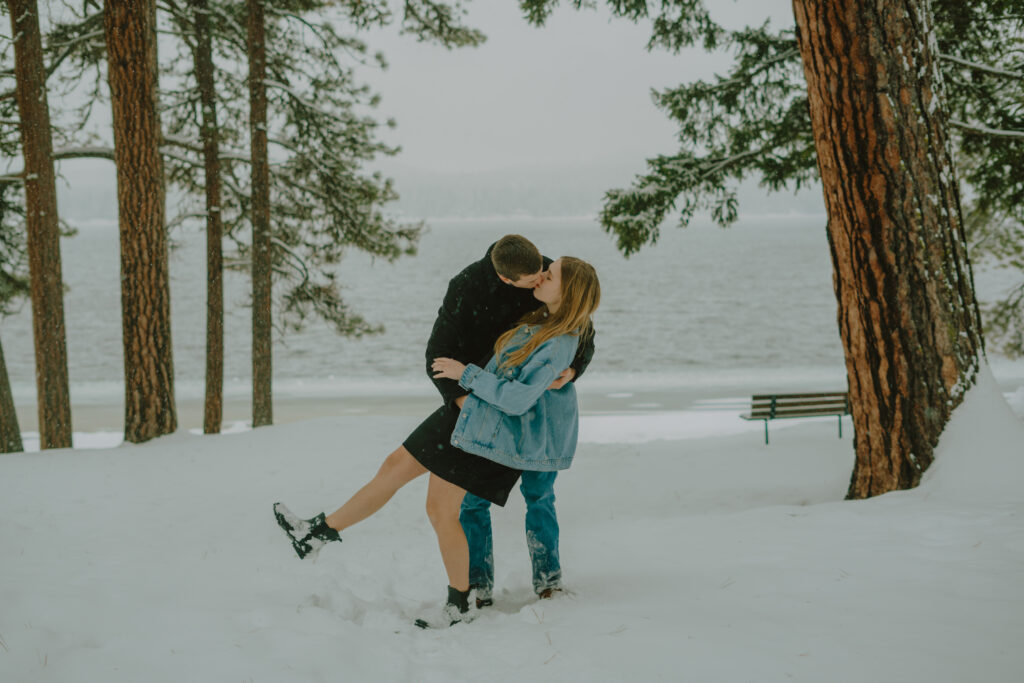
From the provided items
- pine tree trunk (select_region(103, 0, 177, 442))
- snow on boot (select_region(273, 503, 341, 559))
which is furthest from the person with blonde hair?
pine tree trunk (select_region(103, 0, 177, 442))

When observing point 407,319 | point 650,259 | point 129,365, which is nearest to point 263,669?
point 129,365

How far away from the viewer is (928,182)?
3.64 m

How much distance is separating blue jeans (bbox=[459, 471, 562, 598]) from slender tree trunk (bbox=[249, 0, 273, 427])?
8672 millimetres

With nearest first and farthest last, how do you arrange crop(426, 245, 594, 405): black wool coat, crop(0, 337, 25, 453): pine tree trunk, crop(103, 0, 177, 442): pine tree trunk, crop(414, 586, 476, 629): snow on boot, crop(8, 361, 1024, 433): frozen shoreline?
crop(414, 586, 476, 629): snow on boot
crop(426, 245, 594, 405): black wool coat
crop(103, 0, 177, 442): pine tree trunk
crop(0, 337, 25, 453): pine tree trunk
crop(8, 361, 1024, 433): frozen shoreline

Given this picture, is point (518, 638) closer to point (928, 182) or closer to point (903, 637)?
point (903, 637)

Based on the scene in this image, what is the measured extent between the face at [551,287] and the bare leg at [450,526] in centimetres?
89

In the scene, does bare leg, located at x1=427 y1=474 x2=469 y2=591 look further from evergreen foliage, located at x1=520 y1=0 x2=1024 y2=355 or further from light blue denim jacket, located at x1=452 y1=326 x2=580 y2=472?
evergreen foliage, located at x1=520 y1=0 x2=1024 y2=355

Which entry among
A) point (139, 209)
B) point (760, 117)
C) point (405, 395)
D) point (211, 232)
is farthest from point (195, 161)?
point (405, 395)

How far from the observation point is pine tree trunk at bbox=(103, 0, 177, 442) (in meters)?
6.79

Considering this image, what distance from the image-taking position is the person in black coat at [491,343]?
2816 mm

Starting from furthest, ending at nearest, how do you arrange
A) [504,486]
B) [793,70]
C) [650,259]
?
[650,259], [793,70], [504,486]

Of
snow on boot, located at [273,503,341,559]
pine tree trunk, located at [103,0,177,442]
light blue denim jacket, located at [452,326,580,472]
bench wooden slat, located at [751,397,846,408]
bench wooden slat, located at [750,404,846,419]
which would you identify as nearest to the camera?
light blue denim jacket, located at [452,326,580,472]

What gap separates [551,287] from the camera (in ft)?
9.29

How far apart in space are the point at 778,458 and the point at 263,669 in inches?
227
